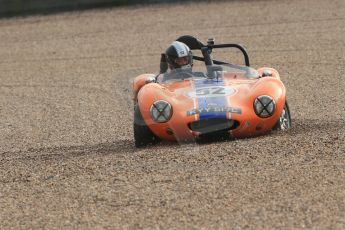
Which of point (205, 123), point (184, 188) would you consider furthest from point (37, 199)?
point (205, 123)

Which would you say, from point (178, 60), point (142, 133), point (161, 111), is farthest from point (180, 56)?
point (161, 111)

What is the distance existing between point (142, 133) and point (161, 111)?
1.41ft

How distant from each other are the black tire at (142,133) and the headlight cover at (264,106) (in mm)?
1072

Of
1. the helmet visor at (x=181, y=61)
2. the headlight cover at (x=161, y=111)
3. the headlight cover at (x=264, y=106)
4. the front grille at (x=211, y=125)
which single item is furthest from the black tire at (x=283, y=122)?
the helmet visor at (x=181, y=61)

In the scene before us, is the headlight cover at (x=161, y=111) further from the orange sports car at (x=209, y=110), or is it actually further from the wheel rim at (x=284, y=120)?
the wheel rim at (x=284, y=120)

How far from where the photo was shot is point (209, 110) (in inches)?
337

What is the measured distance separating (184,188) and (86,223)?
93 centimetres

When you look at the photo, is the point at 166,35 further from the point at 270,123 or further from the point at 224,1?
the point at 270,123

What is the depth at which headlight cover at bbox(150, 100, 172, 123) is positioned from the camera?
8703 mm

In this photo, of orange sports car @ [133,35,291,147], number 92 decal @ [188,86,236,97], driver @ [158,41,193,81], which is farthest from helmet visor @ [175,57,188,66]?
number 92 decal @ [188,86,236,97]

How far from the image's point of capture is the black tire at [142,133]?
899 centimetres

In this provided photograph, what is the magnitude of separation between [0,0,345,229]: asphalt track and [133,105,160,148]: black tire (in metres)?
0.18

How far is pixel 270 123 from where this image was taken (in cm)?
886

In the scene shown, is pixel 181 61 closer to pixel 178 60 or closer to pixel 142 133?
pixel 178 60
